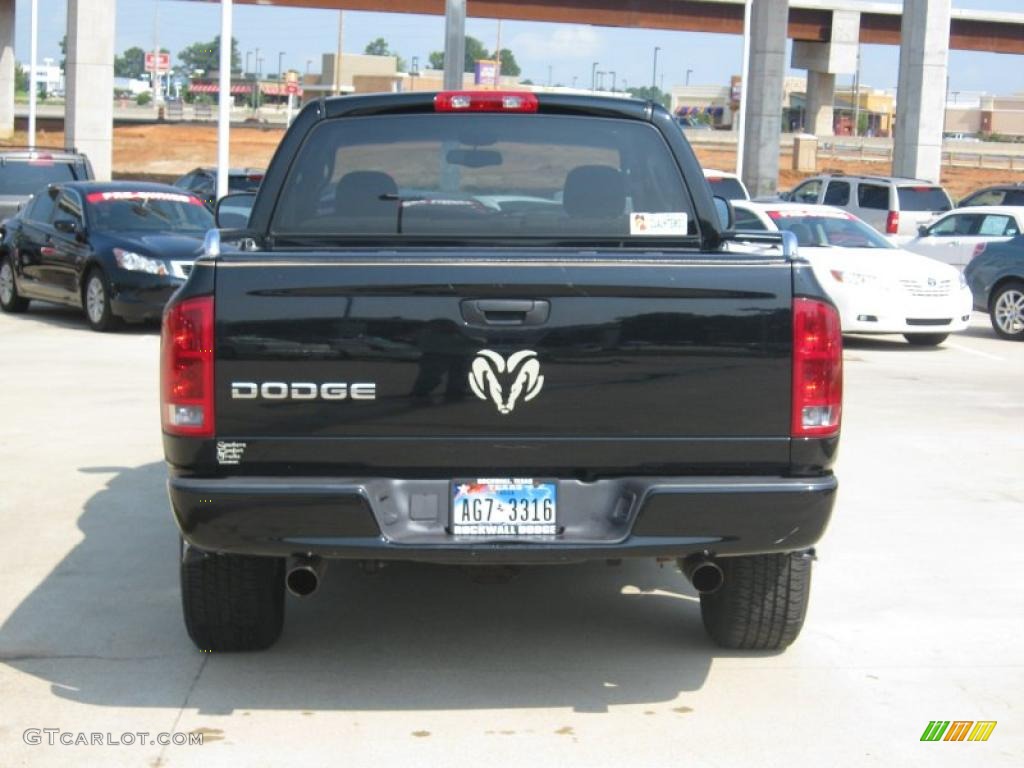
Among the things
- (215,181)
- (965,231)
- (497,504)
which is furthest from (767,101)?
(497,504)

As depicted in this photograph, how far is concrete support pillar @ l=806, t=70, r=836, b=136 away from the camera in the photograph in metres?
84.1

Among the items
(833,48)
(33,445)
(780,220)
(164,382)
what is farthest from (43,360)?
(833,48)

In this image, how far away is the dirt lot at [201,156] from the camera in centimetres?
7250

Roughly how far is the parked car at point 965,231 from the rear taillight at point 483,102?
17441 millimetres

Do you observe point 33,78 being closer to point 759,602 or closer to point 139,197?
point 139,197

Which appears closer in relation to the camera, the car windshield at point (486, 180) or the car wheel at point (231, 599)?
the car wheel at point (231, 599)

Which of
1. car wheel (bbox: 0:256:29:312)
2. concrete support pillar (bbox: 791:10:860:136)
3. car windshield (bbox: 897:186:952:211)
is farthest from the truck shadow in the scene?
concrete support pillar (bbox: 791:10:860:136)

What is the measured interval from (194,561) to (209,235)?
118 centimetres

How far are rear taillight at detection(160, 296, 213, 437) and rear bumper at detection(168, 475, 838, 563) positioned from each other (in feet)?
0.65

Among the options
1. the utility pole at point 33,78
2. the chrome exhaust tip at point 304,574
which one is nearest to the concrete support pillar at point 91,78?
the utility pole at point 33,78

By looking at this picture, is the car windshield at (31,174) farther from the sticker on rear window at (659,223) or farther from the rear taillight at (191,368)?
the rear taillight at (191,368)

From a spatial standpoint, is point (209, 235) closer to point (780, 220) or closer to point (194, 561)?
point (194, 561)

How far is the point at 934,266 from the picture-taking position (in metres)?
18.0

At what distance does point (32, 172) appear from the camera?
82.4 ft
